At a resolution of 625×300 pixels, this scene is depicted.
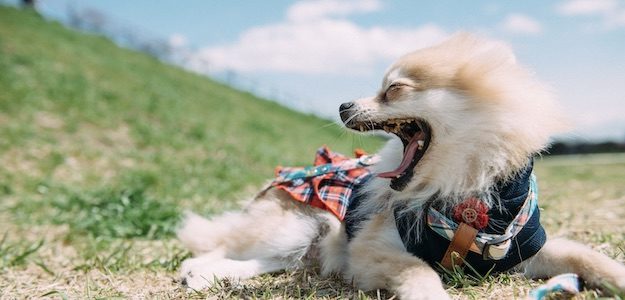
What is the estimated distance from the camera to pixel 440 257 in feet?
8.31

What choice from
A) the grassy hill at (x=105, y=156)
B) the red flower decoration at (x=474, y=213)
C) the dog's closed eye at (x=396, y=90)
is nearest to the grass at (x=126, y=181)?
the grassy hill at (x=105, y=156)

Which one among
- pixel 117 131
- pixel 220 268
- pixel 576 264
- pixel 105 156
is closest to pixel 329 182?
pixel 220 268

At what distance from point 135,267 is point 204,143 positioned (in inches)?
251

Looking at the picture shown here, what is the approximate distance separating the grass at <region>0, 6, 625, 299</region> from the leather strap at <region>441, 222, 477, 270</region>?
89 millimetres

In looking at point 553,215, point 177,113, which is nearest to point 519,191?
point 553,215

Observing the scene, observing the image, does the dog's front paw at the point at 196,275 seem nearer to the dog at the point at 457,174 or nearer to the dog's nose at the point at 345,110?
the dog at the point at 457,174

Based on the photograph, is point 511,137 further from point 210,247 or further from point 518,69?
point 210,247

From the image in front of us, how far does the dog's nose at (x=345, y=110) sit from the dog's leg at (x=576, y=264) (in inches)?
46.5

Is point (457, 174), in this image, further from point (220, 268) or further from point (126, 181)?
point (126, 181)

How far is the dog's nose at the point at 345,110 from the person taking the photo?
Result: 8.63 ft

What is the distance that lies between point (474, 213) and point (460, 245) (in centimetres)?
17

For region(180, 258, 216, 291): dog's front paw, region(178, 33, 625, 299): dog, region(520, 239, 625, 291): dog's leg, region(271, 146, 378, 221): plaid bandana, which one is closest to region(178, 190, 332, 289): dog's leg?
region(180, 258, 216, 291): dog's front paw

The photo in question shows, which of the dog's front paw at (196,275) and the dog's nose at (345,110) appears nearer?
the dog's nose at (345,110)

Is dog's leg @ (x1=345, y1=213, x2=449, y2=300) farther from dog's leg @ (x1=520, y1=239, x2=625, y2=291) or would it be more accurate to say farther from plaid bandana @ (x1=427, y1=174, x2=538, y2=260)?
dog's leg @ (x1=520, y1=239, x2=625, y2=291)
